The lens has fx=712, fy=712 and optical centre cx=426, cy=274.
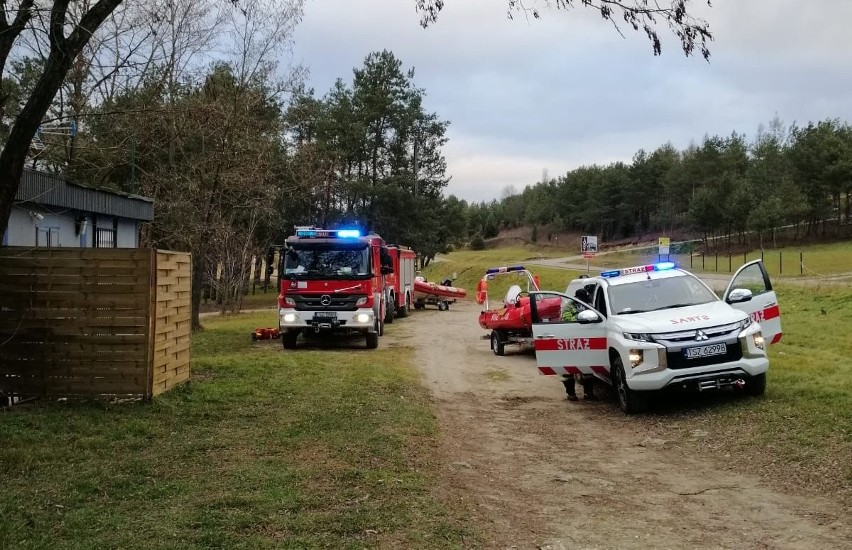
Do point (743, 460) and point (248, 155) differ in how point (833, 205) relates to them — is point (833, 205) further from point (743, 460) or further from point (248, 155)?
point (743, 460)

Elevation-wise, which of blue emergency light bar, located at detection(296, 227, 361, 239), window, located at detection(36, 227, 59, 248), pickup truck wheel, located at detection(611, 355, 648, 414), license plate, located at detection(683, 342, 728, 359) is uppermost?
blue emergency light bar, located at detection(296, 227, 361, 239)

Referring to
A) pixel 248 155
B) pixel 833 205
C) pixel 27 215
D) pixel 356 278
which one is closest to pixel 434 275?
pixel 833 205

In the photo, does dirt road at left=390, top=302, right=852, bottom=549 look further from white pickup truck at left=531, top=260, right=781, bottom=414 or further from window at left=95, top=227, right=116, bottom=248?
window at left=95, top=227, right=116, bottom=248

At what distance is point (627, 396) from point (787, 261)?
138 feet

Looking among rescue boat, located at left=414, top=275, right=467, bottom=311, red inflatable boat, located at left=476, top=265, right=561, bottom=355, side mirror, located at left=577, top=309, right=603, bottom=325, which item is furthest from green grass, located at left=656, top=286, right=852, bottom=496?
rescue boat, located at left=414, top=275, right=467, bottom=311

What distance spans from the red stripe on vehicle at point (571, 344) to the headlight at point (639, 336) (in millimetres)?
807

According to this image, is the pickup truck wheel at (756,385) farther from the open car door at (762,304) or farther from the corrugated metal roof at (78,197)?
the corrugated metal roof at (78,197)

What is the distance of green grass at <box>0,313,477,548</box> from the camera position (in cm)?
474

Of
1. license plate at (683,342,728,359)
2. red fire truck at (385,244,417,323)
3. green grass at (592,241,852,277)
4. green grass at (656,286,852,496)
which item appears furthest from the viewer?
green grass at (592,241,852,277)

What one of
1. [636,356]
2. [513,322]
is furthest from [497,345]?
[636,356]

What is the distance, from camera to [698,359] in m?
8.62

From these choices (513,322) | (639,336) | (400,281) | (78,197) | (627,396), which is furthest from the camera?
(400,281)

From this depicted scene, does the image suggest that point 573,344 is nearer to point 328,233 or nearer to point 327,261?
point 327,261

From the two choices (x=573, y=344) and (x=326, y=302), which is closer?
(x=573, y=344)
